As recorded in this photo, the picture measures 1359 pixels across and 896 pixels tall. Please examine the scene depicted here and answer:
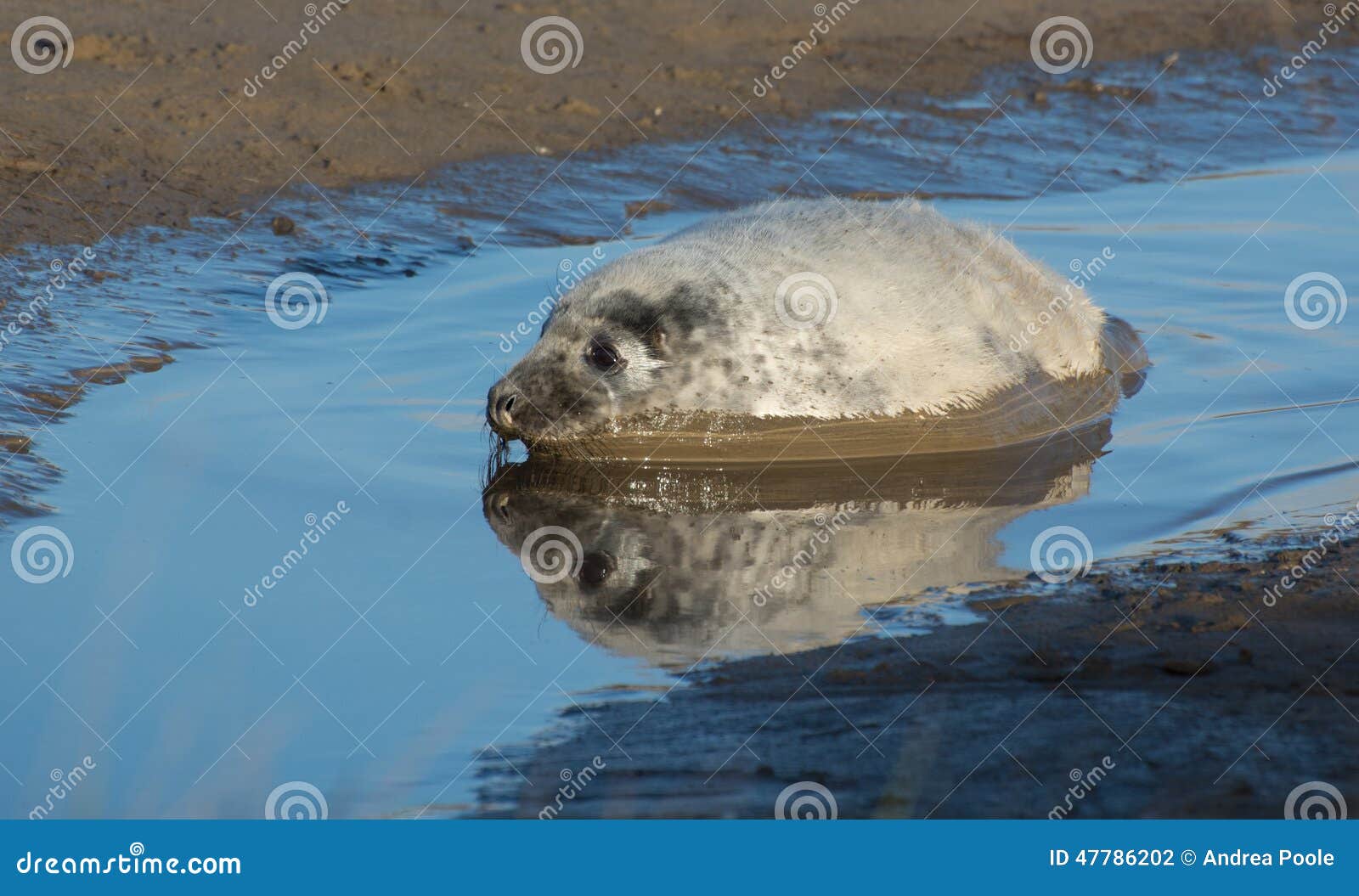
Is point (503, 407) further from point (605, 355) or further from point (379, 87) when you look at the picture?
point (379, 87)

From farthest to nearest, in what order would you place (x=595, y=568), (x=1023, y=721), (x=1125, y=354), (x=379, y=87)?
(x=379, y=87)
(x=1125, y=354)
(x=595, y=568)
(x=1023, y=721)

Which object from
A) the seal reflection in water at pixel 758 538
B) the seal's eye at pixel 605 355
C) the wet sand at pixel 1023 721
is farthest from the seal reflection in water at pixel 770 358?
the wet sand at pixel 1023 721

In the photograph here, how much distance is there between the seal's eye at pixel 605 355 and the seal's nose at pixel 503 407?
326mm

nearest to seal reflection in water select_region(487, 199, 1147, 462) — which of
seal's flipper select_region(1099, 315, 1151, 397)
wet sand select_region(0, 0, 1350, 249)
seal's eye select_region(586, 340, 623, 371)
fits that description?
seal's eye select_region(586, 340, 623, 371)

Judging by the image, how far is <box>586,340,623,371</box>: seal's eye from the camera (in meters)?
6.17

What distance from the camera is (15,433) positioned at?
5832mm

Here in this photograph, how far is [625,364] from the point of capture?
6.16 metres

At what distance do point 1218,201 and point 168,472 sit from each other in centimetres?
739

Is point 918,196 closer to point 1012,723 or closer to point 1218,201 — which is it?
point 1218,201

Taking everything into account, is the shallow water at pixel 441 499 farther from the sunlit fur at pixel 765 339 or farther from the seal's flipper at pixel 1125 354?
the sunlit fur at pixel 765 339

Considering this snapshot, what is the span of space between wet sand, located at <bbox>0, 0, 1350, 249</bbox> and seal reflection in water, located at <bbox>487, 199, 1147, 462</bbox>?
318 cm

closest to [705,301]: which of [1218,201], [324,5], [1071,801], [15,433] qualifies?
[15,433]

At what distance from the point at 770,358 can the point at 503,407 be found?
3.42 feet

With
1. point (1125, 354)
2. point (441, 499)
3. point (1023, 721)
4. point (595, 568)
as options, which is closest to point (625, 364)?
point (441, 499)
